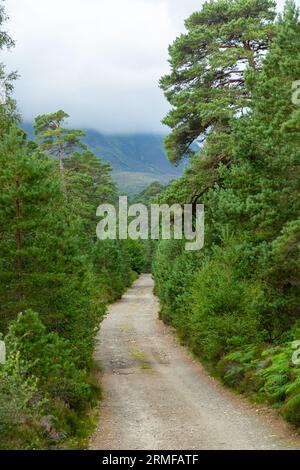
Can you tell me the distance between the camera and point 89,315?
20359 millimetres

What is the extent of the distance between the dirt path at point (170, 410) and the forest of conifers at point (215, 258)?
23.6 inches

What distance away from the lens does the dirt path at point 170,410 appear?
→ 13336mm

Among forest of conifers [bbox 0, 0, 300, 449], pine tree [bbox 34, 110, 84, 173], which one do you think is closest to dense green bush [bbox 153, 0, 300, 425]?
forest of conifers [bbox 0, 0, 300, 449]

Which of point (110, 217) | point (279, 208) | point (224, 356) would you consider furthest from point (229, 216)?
point (110, 217)

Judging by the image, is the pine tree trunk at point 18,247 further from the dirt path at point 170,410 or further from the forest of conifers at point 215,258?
the dirt path at point 170,410

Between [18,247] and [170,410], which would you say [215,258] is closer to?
[170,410]

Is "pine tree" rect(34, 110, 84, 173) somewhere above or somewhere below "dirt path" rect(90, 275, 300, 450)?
above

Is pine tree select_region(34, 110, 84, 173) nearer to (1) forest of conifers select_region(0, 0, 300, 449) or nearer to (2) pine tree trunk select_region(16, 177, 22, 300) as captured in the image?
(1) forest of conifers select_region(0, 0, 300, 449)

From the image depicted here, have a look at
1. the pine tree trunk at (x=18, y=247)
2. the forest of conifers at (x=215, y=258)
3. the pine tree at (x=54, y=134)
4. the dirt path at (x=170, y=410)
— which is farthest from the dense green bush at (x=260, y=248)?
the pine tree at (x=54, y=134)

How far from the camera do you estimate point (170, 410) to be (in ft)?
54.7

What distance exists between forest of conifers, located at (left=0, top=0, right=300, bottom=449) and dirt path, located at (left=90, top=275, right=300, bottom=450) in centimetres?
60

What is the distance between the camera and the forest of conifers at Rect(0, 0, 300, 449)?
1316 cm

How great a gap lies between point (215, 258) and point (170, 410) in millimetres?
7327
